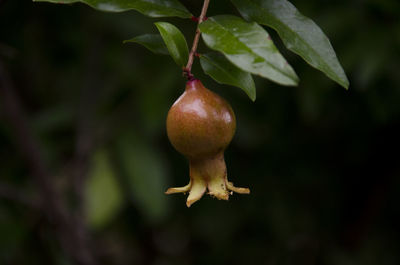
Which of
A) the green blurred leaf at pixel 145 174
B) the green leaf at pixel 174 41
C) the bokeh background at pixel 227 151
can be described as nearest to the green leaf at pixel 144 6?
the green leaf at pixel 174 41

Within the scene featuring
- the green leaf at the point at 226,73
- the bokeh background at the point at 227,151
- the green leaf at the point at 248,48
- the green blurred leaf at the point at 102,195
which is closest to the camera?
the green leaf at the point at 248,48

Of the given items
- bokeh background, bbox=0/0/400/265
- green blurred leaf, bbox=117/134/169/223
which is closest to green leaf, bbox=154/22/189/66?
bokeh background, bbox=0/0/400/265

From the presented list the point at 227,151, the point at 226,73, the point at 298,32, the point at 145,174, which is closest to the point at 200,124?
the point at 226,73

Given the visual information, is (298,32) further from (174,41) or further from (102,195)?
(102,195)

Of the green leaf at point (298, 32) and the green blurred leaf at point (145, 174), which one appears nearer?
the green leaf at point (298, 32)

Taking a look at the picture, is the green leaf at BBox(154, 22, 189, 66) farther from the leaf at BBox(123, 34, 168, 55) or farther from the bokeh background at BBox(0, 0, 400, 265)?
the bokeh background at BBox(0, 0, 400, 265)

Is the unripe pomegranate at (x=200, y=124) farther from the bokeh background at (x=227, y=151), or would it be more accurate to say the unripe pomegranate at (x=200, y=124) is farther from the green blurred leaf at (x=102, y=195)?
the green blurred leaf at (x=102, y=195)
